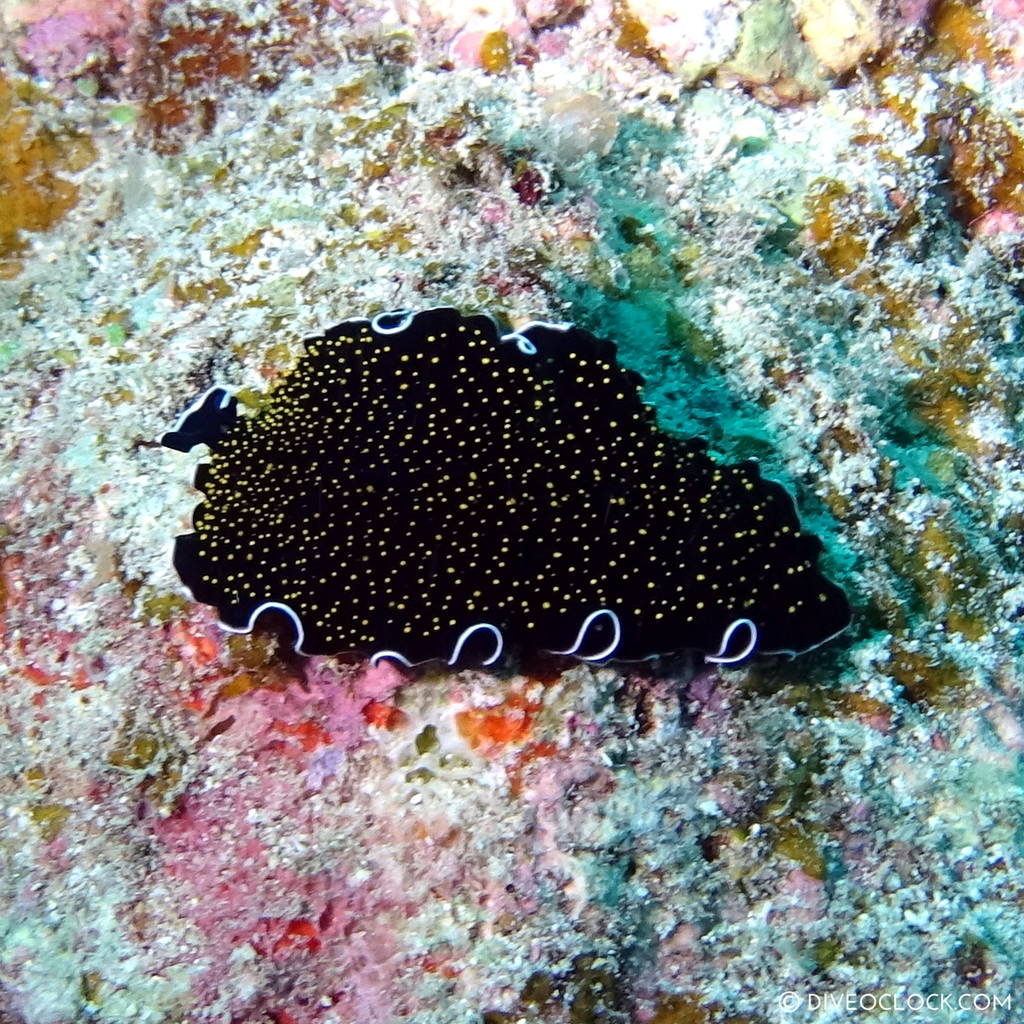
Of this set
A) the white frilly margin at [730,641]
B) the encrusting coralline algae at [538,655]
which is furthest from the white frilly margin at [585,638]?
the white frilly margin at [730,641]

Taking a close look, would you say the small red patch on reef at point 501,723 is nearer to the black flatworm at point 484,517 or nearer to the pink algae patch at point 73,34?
the black flatworm at point 484,517

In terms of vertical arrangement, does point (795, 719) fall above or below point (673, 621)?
below

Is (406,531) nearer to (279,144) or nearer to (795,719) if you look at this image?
(795,719)

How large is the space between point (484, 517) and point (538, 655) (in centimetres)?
65

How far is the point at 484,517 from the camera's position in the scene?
335cm

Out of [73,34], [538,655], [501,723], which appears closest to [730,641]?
[538,655]

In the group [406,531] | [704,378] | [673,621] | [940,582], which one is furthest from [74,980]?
[940,582]

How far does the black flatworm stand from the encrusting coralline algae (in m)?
0.31

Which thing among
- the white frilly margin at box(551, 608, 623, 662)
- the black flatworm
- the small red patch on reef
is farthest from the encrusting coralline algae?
the black flatworm

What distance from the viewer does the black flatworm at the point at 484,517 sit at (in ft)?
10.9

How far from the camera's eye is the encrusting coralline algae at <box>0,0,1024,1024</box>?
3.51m

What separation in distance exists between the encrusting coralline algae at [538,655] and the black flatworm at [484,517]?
31cm

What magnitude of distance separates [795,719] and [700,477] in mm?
1219

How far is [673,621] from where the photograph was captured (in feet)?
11.2
